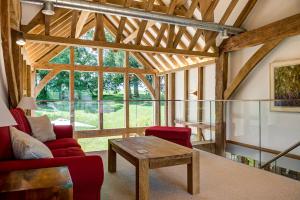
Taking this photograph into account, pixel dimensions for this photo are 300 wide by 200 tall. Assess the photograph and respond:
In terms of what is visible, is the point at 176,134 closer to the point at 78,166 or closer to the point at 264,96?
the point at 264,96

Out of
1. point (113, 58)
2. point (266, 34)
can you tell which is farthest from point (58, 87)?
point (266, 34)

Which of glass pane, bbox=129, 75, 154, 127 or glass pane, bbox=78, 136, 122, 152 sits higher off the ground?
glass pane, bbox=129, 75, 154, 127

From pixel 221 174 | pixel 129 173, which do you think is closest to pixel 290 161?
pixel 221 174

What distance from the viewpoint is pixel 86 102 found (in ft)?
19.8

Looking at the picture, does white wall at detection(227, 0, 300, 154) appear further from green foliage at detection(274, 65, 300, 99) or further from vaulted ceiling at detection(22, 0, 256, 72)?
vaulted ceiling at detection(22, 0, 256, 72)

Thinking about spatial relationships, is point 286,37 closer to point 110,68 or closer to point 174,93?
point 174,93

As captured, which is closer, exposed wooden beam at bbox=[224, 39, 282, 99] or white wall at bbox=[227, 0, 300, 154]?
white wall at bbox=[227, 0, 300, 154]

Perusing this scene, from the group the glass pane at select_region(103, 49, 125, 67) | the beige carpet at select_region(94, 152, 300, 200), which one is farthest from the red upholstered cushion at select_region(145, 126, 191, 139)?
the glass pane at select_region(103, 49, 125, 67)

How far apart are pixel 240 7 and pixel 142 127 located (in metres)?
5.27

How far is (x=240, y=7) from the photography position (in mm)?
5543

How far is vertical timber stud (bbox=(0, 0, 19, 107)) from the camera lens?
11.3 feet

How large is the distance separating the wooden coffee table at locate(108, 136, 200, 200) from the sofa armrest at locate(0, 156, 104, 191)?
57 cm

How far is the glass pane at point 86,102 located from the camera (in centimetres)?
605

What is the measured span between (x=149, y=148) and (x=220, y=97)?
3.77m
